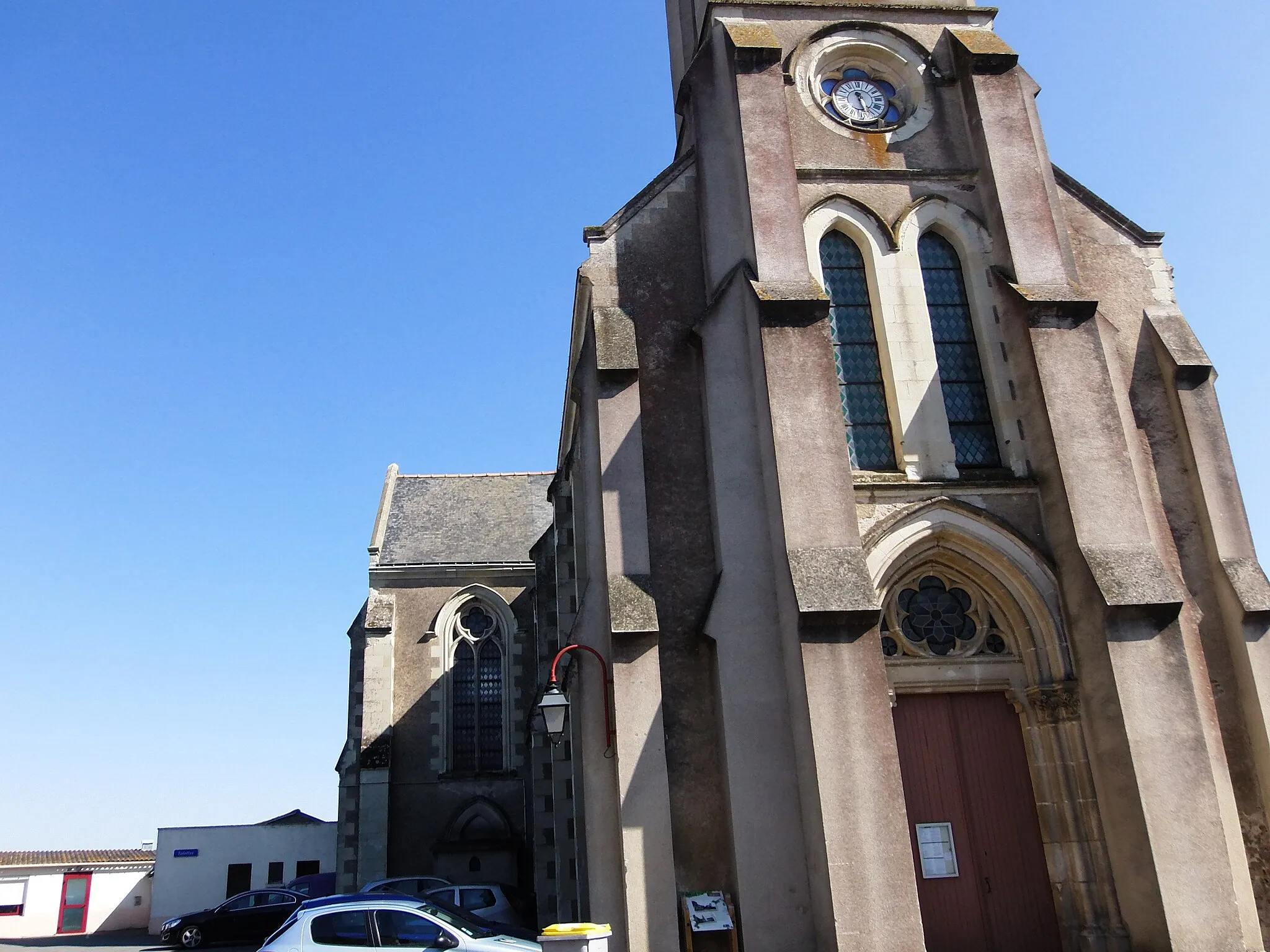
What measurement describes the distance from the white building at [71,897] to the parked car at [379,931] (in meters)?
26.8

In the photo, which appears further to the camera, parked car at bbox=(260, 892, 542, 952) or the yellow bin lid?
parked car at bbox=(260, 892, 542, 952)

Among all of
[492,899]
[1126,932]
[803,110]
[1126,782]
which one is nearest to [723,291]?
[803,110]

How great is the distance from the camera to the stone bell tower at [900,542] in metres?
10.9

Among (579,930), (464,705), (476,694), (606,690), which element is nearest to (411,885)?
(464,705)

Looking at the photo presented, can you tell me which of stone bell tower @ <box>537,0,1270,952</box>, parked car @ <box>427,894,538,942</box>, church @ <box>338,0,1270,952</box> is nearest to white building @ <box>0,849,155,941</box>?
parked car @ <box>427,894,538,942</box>

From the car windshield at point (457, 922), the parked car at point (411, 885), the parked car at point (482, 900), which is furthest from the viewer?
the parked car at point (411, 885)

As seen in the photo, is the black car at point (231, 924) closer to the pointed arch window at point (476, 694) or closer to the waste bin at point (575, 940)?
the pointed arch window at point (476, 694)

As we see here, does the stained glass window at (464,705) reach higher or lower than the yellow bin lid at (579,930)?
higher

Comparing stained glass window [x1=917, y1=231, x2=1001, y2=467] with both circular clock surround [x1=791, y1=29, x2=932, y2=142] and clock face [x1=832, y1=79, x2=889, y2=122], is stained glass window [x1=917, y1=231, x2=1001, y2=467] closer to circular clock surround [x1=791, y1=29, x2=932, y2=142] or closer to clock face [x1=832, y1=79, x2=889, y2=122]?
circular clock surround [x1=791, y1=29, x2=932, y2=142]

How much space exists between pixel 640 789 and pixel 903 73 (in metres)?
11.3

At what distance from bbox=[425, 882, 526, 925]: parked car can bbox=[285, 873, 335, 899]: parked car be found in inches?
330

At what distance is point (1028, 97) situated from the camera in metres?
15.0

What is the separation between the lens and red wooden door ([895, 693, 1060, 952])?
37.5 ft

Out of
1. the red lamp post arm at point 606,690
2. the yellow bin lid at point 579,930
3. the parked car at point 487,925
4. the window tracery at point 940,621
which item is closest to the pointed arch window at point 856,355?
the window tracery at point 940,621
